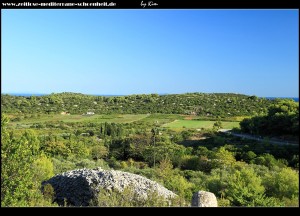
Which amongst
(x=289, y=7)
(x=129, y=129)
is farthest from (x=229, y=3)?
(x=129, y=129)

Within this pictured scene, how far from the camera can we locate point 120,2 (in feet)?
9.58

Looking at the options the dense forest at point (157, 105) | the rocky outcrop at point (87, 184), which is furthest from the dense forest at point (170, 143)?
the rocky outcrop at point (87, 184)

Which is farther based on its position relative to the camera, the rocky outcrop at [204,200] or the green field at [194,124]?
the green field at [194,124]

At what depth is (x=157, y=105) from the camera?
2242 centimetres

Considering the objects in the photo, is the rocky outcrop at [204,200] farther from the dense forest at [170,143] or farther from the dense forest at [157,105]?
the dense forest at [157,105]

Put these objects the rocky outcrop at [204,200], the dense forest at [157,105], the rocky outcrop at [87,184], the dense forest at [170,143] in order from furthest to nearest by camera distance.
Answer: the dense forest at [157,105], the dense forest at [170,143], the rocky outcrop at [87,184], the rocky outcrop at [204,200]

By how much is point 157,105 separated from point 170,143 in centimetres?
428

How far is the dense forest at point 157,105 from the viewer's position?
1617 centimetres

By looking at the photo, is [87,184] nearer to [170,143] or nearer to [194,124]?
[170,143]

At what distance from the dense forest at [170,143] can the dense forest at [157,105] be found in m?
0.06

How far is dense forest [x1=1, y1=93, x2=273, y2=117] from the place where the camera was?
53.1ft

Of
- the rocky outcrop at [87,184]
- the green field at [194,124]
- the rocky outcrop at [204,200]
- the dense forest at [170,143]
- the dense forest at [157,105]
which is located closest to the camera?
the rocky outcrop at [204,200]

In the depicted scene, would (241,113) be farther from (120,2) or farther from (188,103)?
(120,2)
